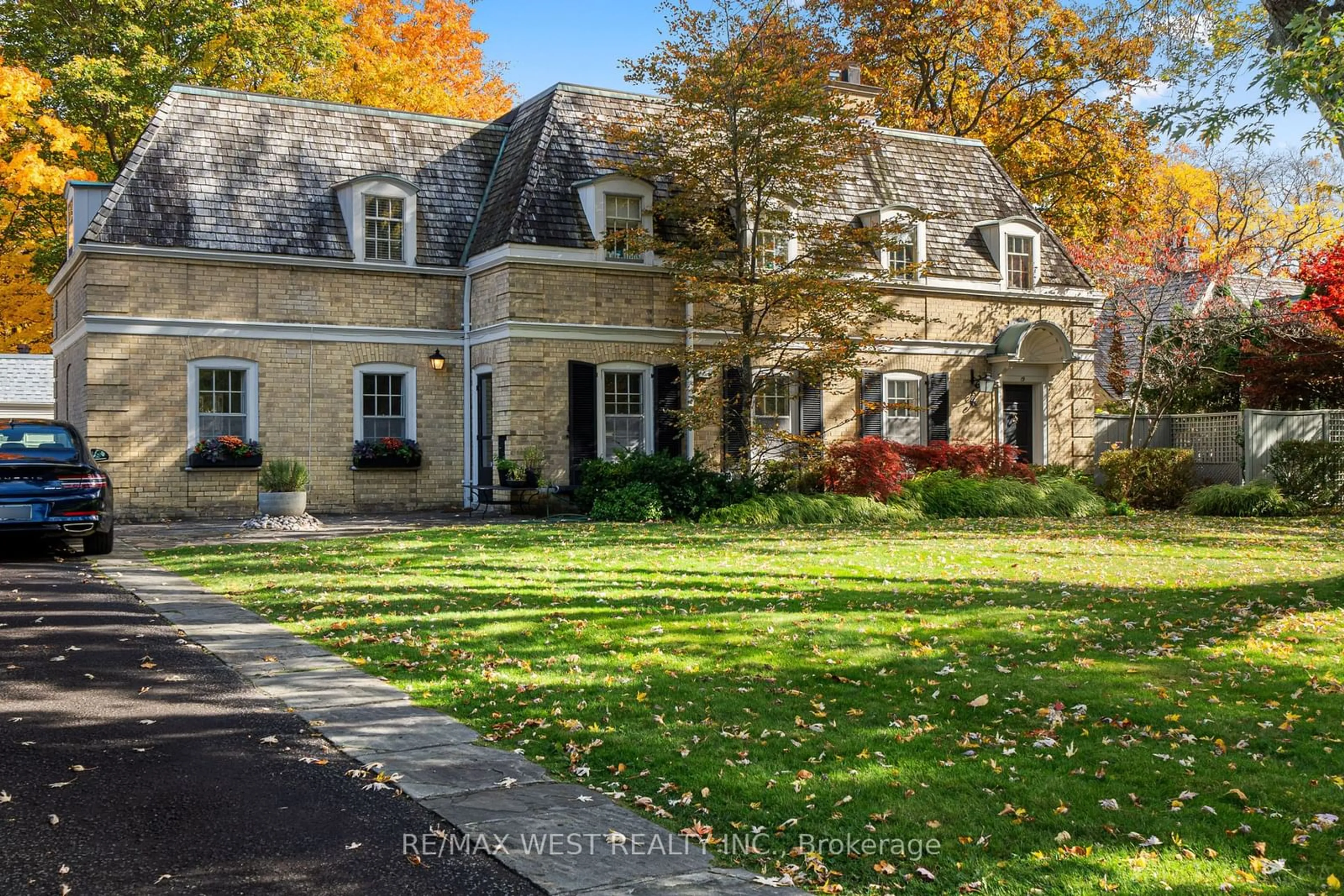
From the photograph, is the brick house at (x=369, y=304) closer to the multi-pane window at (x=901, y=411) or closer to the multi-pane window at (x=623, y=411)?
the multi-pane window at (x=623, y=411)

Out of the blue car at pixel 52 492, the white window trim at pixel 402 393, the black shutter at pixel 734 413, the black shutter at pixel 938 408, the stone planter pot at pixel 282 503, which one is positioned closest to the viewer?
the blue car at pixel 52 492

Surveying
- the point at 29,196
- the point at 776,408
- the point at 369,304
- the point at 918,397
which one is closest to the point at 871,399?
the point at 918,397

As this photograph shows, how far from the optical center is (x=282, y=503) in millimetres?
18094

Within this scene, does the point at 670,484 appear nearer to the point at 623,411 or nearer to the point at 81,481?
the point at 623,411

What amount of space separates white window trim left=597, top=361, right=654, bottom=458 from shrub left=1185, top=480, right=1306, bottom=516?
10.6m

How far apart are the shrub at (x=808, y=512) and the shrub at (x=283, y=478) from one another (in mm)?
6470

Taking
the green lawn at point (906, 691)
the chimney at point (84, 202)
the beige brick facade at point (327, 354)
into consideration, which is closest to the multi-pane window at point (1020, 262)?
the beige brick facade at point (327, 354)

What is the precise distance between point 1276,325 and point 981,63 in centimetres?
1105

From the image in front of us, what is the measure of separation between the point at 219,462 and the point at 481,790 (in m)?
16.4

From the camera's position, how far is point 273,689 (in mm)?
6855

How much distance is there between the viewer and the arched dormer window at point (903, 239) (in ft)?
71.7

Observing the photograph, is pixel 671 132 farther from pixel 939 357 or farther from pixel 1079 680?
pixel 1079 680

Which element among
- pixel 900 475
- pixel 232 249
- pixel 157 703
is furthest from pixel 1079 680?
pixel 232 249

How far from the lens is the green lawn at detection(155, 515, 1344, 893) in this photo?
175 inches
